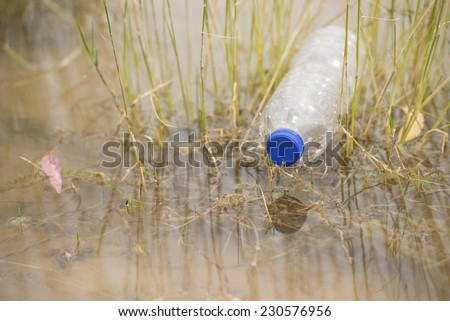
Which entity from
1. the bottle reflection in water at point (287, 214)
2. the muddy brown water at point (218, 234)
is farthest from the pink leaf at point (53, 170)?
the bottle reflection in water at point (287, 214)

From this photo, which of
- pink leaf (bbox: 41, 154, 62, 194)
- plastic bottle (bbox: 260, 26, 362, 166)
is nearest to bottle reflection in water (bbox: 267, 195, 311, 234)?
plastic bottle (bbox: 260, 26, 362, 166)

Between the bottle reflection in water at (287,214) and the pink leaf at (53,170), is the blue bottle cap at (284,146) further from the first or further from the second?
the pink leaf at (53,170)

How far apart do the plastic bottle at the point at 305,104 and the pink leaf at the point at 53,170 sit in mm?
699

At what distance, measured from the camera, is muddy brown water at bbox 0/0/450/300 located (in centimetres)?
149

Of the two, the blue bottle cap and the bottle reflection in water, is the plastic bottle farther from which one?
the bottle reflection in water

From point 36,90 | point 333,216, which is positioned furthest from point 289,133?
point 36,90

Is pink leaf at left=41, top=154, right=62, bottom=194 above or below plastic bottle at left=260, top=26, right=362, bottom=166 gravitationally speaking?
below

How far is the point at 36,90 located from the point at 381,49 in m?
1.53

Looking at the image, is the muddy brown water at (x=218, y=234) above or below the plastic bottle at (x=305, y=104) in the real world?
below

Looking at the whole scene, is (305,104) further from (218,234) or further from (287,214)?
(218,234)

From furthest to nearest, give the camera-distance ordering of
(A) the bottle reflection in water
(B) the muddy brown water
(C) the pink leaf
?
(C) the pink leaf, (A) the bottle reflection in water, (B) the muddy brown water

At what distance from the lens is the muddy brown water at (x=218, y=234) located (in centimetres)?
149

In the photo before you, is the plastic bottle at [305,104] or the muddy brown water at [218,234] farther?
the plastic bottle at [305,104]

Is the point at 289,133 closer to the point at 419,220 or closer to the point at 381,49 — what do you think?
the point at 419,220
